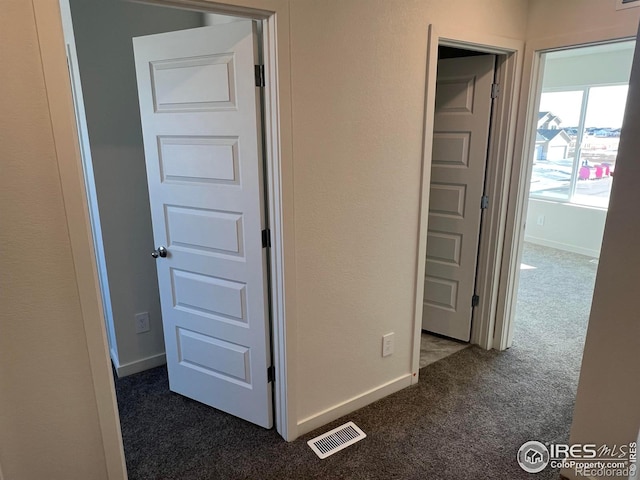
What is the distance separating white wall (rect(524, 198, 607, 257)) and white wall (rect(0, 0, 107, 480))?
18.1 feet

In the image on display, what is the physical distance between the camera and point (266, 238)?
2.08 metres

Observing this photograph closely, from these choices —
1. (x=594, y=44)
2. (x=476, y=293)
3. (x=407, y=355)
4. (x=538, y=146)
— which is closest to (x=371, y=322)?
(x=407, y=355)

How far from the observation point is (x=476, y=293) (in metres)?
3.14

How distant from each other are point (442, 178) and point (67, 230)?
2.47 meters

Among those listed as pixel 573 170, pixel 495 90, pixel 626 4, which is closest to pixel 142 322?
pixel 495 90

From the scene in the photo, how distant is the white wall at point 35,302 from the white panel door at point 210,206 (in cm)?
80

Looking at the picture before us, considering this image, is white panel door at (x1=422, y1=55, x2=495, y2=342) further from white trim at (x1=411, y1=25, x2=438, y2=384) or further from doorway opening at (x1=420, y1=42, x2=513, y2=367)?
white trim at (x1=411, y1=25, x2=438, y2=384)

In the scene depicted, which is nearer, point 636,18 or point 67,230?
point 67,230

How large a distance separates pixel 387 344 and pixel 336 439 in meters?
0.61

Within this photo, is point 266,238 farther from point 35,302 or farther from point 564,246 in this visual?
point 564,246

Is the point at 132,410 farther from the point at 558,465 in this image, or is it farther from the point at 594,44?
the point at 594,44

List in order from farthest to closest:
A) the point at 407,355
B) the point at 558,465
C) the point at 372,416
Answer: the point at 407,355, the point at 372,416, the point at 558,465

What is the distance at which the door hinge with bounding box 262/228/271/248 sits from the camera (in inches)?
81.4

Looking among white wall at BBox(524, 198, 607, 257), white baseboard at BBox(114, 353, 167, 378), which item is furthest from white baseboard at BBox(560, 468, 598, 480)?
white wall at BBox(524, 198, 607, 257)
